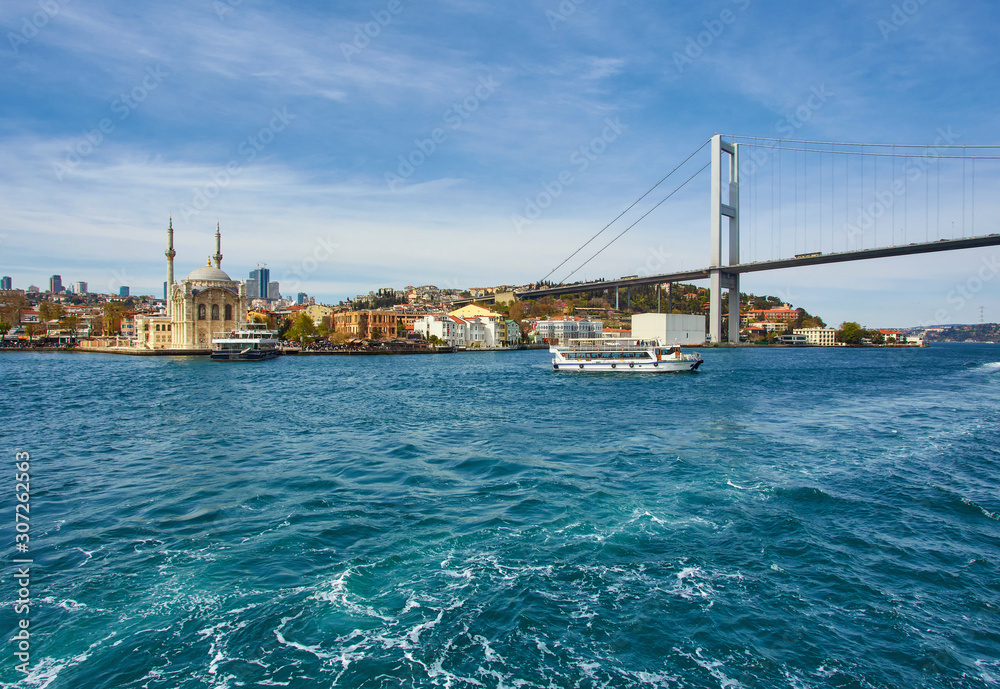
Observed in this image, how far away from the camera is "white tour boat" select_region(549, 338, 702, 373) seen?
26.0m

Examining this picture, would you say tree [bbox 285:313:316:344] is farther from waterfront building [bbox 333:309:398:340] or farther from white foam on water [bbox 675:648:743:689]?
white foam on water [bbox 675:648:743:689]

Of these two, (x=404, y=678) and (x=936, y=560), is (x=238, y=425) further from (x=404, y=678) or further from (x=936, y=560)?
(x=936, y=560)

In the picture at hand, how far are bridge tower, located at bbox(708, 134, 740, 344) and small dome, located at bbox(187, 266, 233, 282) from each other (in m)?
43.0

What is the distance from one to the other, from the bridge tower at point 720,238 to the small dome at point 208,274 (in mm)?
43043

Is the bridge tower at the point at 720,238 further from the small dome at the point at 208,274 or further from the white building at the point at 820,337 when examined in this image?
the small dome at the point at 208,274

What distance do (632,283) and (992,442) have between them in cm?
4700

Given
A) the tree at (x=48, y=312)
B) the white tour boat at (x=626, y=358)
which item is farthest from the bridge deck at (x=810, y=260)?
the tree at (x=48, y=312)

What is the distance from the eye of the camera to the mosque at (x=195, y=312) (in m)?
45.3

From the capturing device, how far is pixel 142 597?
379 centimetres

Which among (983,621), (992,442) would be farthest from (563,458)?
(992,442)

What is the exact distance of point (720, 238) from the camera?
50.3 metres

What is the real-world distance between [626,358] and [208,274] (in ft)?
126

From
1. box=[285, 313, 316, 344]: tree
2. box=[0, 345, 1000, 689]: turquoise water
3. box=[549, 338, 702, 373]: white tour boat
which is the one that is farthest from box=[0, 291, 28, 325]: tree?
box=[0, 345, 1000, 689]: turquoise water

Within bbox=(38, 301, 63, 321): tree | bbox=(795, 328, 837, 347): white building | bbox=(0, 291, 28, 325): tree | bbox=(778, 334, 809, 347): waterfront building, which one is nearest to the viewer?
bbox=(0, 291, 28, 325): tree
